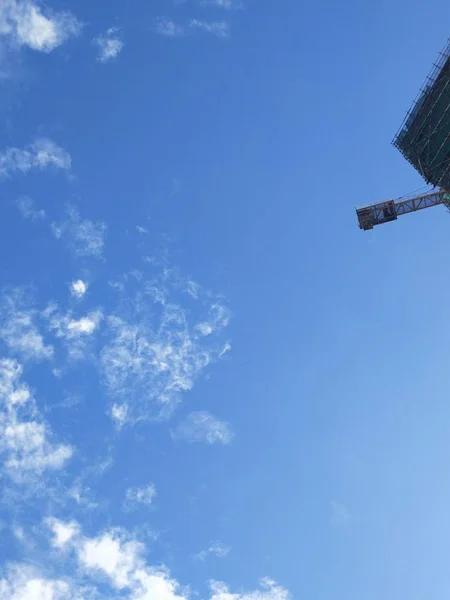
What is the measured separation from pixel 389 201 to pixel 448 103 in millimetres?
24610

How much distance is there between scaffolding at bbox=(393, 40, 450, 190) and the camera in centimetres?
6806

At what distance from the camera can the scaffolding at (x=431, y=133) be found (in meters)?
68.1

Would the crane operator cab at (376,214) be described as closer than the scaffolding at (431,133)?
No

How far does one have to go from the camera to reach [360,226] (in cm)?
9031

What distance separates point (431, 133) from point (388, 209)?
2130 centimetres

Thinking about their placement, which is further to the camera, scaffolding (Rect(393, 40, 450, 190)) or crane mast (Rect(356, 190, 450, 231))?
crane mast (Rect(356, 190, 450, 231))

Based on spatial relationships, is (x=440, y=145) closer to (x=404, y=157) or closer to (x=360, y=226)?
(x=404, y=157)

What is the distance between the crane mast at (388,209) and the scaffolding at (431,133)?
47.1 feet

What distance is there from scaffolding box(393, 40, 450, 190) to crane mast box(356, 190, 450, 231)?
565 inches

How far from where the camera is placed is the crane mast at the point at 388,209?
90250 millimetres

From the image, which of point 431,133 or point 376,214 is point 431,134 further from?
point 376,214

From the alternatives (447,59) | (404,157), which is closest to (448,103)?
(447,59)

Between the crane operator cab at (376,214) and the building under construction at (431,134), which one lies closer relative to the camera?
the building under construction at (431,134)

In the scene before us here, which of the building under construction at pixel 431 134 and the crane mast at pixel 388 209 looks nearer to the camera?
the building under construction at pixel 431 134
